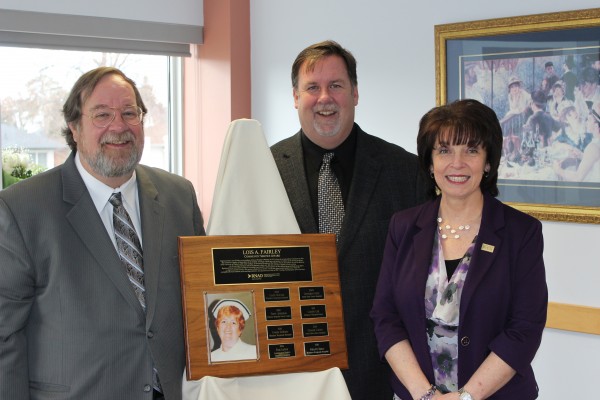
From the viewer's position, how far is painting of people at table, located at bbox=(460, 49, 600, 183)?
3385 millimetres

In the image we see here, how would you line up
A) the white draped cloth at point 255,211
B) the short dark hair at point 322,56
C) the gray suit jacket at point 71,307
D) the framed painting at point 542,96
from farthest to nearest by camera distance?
the framed painting at point 542,96 < the short dark hair at point 322,56 < the white draped cloth at point 255,211 < the gray suit jacket at point 71,307

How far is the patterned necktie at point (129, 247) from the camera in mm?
2174

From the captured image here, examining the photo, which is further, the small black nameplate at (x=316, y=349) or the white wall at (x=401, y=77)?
the white wall at (x=401, y=77)

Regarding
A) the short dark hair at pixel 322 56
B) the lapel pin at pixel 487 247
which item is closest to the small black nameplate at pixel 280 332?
the lapel pin at pixel 487 247

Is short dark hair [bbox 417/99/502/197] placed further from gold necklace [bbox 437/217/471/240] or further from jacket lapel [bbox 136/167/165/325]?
jacket lapel [bbox 136/167/165/325]

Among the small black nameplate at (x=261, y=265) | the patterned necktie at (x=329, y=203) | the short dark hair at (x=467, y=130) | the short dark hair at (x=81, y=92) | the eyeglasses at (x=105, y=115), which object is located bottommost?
the small black nameplate at (x=261, y=265)

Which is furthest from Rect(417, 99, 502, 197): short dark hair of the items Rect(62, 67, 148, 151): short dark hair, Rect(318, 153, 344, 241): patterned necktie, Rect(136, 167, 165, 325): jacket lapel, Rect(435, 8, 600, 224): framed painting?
Rect(435, 8, 600, 224): framed painting

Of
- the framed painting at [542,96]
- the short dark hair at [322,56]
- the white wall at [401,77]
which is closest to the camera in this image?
the short dark hair at [322,56]

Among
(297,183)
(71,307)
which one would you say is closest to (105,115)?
(71,307)

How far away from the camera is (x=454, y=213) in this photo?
7.43ft

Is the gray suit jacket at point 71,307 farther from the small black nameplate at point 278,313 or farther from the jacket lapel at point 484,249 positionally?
the jacket lapel at point 484,249

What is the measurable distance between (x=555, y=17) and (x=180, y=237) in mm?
2194

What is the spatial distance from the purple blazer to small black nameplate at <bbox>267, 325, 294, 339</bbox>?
0.30m

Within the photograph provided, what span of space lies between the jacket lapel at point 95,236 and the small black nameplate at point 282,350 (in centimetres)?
39
